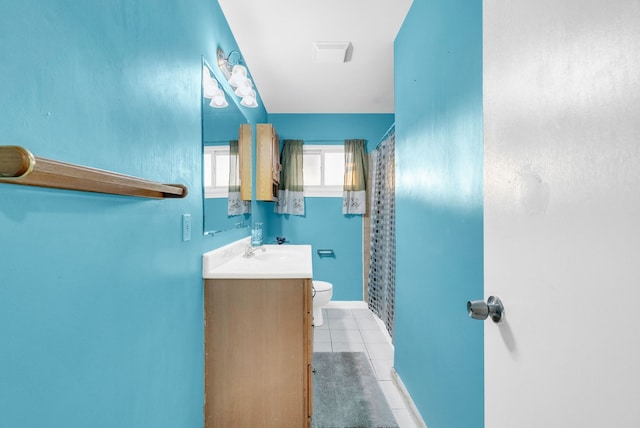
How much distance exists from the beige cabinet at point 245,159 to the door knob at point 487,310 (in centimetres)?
→ 195

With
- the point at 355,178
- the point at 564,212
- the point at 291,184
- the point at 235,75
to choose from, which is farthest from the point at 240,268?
the point at 355,178

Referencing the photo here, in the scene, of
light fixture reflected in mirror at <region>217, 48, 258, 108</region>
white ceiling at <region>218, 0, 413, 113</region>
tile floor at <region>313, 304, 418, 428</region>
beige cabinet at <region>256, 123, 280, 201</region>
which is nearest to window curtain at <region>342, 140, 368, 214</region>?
white ceiling at <region>218, 0, 413, 113</region>

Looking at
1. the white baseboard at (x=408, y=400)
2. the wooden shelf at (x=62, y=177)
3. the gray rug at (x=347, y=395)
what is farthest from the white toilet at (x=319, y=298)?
the wooden shelf at (x=62, y=177)

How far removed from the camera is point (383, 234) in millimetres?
3062

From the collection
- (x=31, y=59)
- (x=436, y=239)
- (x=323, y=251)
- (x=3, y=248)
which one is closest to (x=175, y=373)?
(x=3, y=248)

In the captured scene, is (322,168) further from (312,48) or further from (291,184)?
(312,48)

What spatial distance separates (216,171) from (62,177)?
1127 mm

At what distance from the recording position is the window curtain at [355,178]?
3.70 meters

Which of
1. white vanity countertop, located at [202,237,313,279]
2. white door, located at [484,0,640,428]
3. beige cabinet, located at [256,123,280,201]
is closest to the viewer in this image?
white door, located at [484,0,640,428]

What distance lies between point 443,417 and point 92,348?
1.42 meters

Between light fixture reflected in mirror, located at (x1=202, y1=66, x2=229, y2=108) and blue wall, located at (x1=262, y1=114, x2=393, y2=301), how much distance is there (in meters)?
2.05

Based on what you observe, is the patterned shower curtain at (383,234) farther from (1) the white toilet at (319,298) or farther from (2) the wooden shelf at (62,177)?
(2) the wooden shelf at (62,177)

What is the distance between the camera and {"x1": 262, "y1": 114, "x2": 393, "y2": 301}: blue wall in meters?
→ 3.73

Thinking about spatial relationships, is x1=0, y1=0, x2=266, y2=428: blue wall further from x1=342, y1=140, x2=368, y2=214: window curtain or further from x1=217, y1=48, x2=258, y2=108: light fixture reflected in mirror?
x1=342, y1=140, x2=368, y2=214: window curtain
